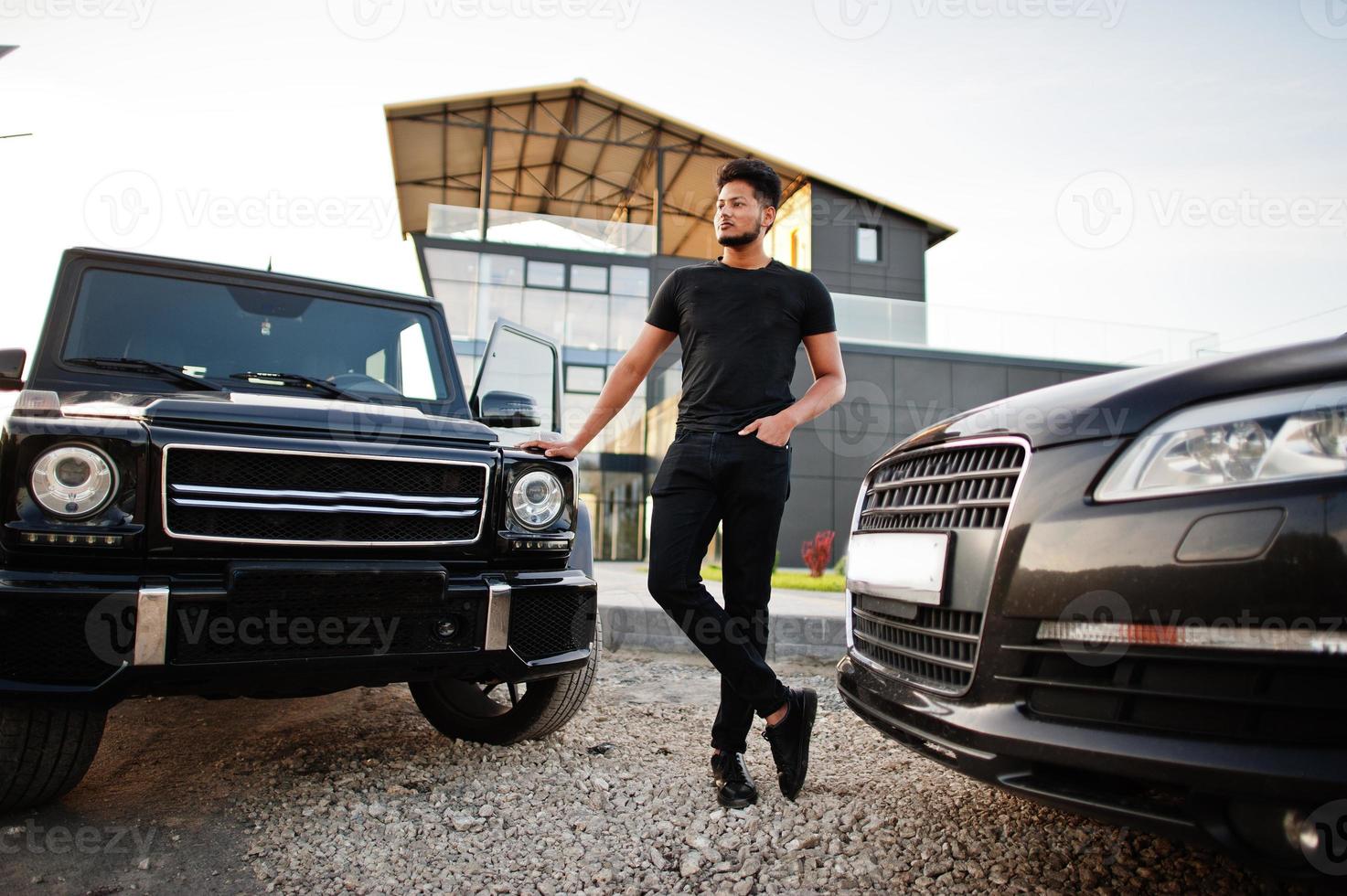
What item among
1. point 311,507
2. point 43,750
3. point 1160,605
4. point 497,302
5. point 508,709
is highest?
point 497,302

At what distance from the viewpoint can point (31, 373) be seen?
10.0 feet

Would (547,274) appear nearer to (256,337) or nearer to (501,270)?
(501,270)

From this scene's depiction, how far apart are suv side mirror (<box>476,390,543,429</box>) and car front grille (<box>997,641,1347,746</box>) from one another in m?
2.35

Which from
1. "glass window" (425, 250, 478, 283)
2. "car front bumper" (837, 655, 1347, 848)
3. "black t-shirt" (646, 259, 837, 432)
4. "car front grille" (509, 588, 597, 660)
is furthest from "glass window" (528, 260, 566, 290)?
"car front bumper" (837, 655, 1347, 848)

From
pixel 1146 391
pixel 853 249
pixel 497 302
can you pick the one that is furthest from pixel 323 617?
pixel 853 249

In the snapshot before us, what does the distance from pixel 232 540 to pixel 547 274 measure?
63.9 feet

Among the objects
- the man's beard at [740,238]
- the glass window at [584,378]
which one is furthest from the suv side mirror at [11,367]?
the glass window at [584,378]

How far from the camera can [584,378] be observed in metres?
20.6

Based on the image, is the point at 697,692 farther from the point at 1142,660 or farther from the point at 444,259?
the point at 444,259

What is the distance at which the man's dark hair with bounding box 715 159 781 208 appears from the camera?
108 inches

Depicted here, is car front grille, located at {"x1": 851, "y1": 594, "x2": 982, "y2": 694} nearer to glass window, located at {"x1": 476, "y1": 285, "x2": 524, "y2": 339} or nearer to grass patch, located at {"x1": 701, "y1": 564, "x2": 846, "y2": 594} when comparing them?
grass patch, located at {"x1": 701, "y1": 564, "x2": 846, "y2": 594}

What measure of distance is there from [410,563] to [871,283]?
24.1 m

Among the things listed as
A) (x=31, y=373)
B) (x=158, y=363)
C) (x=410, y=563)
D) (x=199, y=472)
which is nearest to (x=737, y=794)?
(x=410, y=563)

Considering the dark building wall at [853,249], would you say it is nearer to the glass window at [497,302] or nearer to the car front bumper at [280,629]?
the glass window at [497,302]
